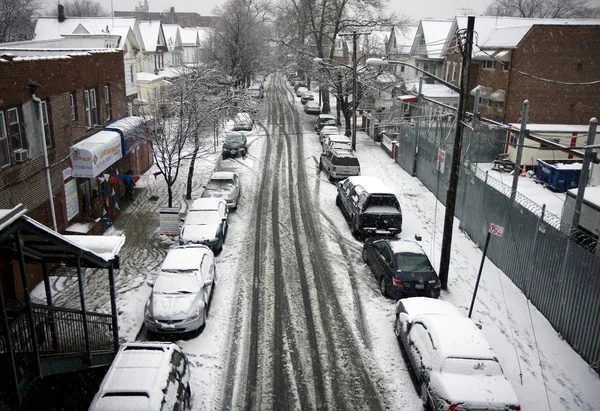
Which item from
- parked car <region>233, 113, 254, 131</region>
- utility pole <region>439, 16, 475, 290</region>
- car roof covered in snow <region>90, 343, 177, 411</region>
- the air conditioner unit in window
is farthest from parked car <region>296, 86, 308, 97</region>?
car roof covered in snow <region>90, 343, 177, 411</region>

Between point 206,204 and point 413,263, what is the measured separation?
877 cm

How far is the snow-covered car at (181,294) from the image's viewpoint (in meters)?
12.1

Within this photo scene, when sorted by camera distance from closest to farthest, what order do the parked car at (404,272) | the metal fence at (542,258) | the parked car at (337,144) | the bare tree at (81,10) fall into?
the metal fence at (542,258) → the parked car at (404,272) → the parked car at (337,144) → the bare tree at (81,10)

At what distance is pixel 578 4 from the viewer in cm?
9381

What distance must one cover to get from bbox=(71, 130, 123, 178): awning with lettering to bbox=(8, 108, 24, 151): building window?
265 centimetres

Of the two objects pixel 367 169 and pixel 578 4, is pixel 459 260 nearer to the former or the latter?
pixel 367 169

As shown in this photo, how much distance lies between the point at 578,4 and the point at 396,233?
9759cm

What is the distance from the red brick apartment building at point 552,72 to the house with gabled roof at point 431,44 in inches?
610

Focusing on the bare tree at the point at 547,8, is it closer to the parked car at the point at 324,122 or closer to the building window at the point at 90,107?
the parked car at the point at 324,122

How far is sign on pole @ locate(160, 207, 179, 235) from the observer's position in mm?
18625

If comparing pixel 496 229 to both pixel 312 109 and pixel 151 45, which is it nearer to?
pixel 312 109

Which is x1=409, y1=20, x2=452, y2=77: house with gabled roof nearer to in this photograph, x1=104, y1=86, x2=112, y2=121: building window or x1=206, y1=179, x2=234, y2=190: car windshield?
x1=206, y1=179, x2=234, y2=190: car windshield

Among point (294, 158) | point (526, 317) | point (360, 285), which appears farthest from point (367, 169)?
point (526, 317)

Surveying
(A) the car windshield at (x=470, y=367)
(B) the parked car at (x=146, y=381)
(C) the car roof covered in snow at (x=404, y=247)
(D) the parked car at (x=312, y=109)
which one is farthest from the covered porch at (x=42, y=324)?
(D) the parked car at (x=312, y=109)
